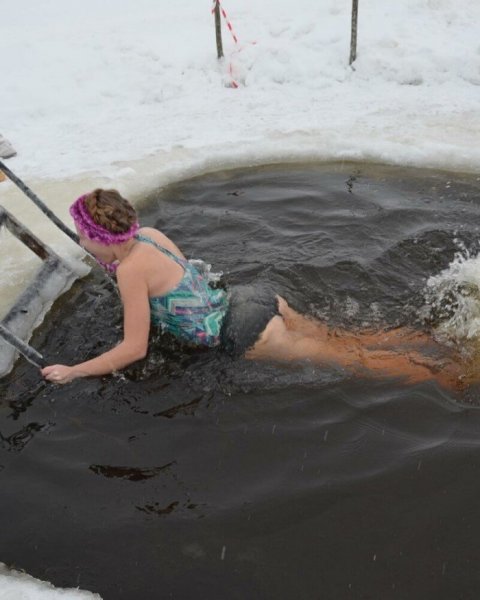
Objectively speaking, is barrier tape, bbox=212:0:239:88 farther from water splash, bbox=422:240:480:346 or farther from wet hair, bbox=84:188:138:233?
wet hair, bbox=84:188:138:233

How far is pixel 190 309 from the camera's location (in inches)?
154

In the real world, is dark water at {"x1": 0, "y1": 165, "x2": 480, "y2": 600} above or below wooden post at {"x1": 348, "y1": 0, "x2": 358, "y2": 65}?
below

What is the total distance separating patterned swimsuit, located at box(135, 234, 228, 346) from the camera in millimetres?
3834

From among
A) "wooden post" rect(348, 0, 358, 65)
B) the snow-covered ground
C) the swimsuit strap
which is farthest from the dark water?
Answer: "wooden post" rect(348, 0, 358, 65)

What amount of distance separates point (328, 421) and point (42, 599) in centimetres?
180

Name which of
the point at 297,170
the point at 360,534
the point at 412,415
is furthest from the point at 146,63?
the point at 360,534

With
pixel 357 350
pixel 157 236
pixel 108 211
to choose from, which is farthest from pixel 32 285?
pixel 357 350

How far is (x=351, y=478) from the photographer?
129 inches

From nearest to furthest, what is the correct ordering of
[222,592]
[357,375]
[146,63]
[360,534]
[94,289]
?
[222,592]
[360,534]
[357,375]
[94,289]
[146,63]

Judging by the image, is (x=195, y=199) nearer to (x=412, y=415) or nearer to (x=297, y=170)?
(x=297, y=170)

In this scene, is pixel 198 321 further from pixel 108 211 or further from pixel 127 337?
pixel 108 211

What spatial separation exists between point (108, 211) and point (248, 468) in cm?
163

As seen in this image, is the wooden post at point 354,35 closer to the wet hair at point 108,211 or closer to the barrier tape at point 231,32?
the barrier tape at point 231,32

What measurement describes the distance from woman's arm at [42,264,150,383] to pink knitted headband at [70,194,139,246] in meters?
0.17
